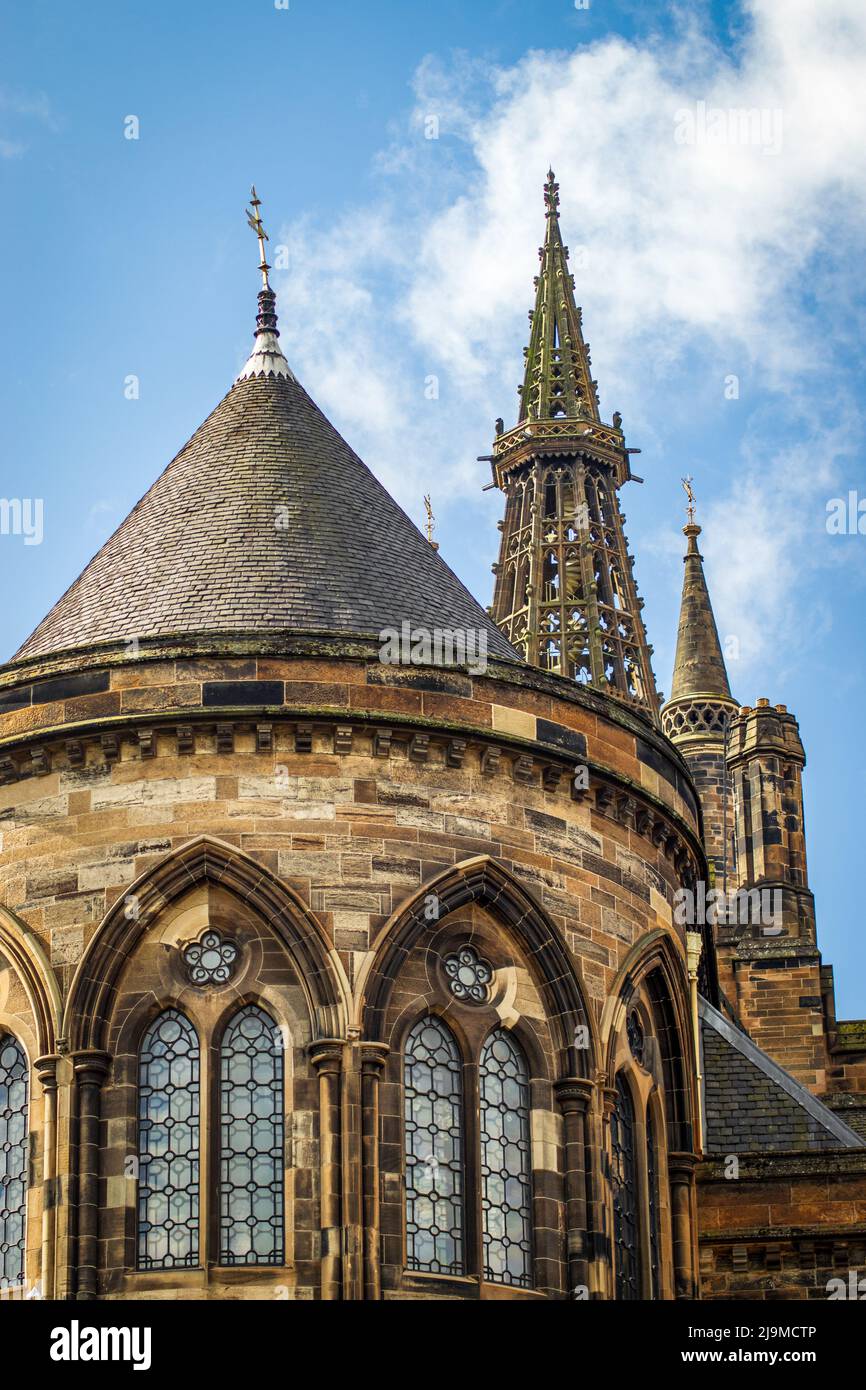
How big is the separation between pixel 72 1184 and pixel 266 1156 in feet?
6.40

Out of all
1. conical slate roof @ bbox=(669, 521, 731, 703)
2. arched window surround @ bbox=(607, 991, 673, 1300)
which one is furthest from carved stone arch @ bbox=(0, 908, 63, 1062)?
conical slate roof @ bbox=(669, 521, 731, 703)

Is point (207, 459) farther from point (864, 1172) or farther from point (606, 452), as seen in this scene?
point (606, 452)

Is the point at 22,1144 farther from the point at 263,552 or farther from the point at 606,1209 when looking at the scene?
the point at 263,552

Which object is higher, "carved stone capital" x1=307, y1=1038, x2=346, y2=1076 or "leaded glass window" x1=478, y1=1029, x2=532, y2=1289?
"carved stone capital" x1=307, y1=1038, x2=346, y2=1076

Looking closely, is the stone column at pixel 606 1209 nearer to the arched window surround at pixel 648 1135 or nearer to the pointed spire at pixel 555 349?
the arched window surround at pixel 648 1135

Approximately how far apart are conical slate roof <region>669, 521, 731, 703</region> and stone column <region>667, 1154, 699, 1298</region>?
48.3 m

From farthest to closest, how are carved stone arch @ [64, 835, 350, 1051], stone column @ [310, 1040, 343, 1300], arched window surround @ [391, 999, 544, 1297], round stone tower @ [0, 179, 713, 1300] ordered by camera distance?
carved stone arch @ [64, 835, 350, 1051]
arched window surround @ [391, 999, 544, 1297]
round stone tower @ [0, 179, 713, 1300]
stone column @ [310, 1040, 343, 1300]

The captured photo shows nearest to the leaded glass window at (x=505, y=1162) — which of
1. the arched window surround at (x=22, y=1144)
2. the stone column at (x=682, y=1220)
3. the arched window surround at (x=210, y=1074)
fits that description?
the arched window surround at (x=210, y=1074)

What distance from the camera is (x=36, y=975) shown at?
111 ft

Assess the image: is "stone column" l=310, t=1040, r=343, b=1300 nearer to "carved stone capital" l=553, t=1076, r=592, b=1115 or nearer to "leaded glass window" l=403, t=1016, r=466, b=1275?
"leaded glass window" l=403, t=1016, r=466, b=1275

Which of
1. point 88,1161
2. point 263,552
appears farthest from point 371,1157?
point 263,552

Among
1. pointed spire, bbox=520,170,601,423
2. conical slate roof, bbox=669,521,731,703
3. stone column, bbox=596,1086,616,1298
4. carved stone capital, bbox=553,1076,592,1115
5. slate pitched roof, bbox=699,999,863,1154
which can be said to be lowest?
stone column, bbox=596,1086,616,1298

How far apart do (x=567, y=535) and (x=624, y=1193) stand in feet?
201

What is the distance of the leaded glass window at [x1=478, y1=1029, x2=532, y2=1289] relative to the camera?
33.4 meters
